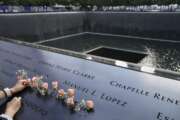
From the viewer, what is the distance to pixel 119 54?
601cm

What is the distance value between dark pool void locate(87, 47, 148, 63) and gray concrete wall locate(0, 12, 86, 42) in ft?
7.14

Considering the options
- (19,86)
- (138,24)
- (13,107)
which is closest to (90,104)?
(13,107)

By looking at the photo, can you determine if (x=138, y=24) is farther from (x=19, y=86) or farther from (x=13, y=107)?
(x=13, y=107)

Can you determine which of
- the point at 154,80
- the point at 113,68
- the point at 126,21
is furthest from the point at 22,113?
the point at 126,21

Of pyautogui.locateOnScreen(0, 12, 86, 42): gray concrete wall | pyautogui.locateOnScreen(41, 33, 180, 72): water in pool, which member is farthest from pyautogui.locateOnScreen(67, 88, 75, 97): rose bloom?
pyautogui.locateOnScreen(0, 12, 86, 42): gray concrete wall

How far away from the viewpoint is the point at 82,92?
163cm

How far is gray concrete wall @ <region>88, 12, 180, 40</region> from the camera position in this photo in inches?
299

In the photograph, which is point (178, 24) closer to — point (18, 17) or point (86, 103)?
point (18, 17)

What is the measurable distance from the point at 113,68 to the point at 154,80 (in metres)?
0.41

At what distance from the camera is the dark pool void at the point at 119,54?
18.5ft

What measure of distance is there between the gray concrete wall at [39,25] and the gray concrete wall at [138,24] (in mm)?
806

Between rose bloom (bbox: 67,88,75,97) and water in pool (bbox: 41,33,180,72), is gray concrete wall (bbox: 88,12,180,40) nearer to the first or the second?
water in pool (bbox: 41,33,180,72)

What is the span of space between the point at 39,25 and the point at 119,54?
294cm

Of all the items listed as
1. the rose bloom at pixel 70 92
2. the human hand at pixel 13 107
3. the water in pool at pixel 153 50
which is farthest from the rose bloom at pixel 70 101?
the water in pool at pixel 153 50
